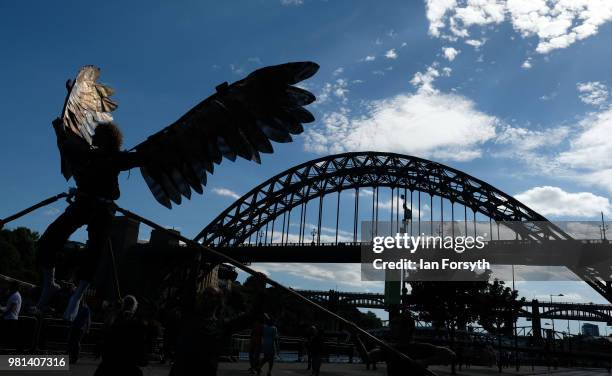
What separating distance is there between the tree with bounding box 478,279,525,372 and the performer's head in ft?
86.9

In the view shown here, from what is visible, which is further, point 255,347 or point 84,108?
point 255,347

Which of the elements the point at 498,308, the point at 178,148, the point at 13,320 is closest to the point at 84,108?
the point at 178,148

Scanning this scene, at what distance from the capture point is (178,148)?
4.01 meters

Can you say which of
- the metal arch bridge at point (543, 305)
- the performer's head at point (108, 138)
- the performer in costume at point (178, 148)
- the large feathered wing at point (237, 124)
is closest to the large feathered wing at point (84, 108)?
the performer in costume at point (178, 148)

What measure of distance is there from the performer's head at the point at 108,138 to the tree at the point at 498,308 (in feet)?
86.9

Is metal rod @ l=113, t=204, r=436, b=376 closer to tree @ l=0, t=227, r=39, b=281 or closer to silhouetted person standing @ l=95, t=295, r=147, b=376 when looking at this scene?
silhouetted person standing @ l=95, t=295, r=147, b=376

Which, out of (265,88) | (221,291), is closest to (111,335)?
(221,291)

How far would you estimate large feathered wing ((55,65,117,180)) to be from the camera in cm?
424

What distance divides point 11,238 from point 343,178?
40799 mm

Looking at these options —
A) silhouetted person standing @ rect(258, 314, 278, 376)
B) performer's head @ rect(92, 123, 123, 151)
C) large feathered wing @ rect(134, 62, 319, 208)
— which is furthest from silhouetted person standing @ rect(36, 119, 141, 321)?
silhouetted person standing @ rect(258, 314, 278, 376)

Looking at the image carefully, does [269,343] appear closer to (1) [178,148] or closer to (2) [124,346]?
(1) [178,148]

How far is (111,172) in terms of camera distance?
4082 millimetres

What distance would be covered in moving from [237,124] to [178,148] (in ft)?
1.75

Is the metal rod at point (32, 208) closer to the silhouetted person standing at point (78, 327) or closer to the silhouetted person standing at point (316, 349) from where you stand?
the silhouetted person standing at point (78, 327)
